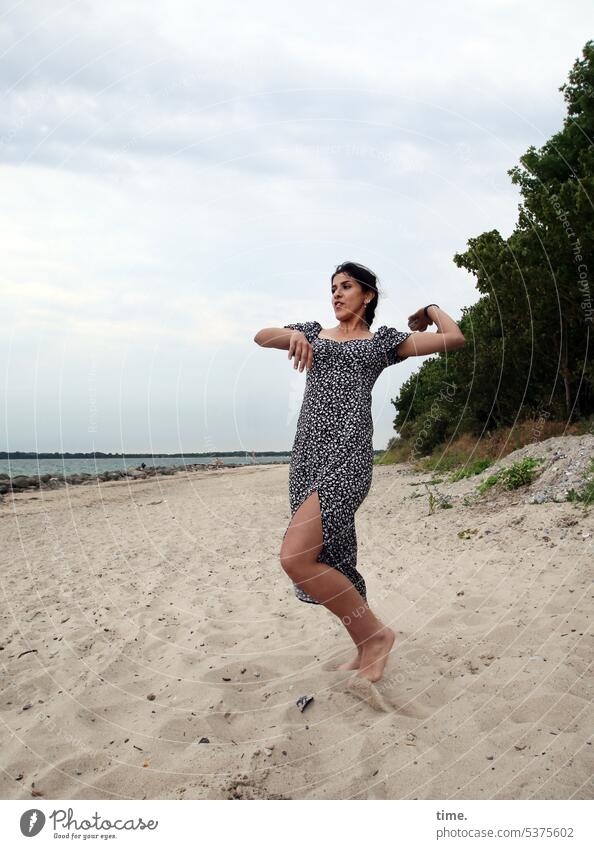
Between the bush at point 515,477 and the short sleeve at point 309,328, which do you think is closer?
the short sleeve at point 309,328

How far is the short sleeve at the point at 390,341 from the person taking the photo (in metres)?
3.74

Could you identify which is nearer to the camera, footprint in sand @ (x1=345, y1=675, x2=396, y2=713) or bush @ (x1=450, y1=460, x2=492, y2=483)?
footprint in sand @ (x1=345, y1=675, x2=396, y2=713)

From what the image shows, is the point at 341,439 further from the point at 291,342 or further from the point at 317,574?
the point at 317,574

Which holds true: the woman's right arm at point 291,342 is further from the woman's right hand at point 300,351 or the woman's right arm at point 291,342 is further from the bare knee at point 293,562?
the bare knee at point 293,562

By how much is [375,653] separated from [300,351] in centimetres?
191

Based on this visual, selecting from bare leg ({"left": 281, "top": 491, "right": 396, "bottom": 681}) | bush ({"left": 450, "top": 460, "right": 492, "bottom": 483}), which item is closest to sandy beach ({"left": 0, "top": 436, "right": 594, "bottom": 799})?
bare leg ({"left": 281, "top": 491, "right": 396, "bottom": 681})

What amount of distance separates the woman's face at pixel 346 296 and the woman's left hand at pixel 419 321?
346mm

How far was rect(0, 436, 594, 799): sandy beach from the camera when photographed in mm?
2758

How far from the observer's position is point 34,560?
9.03 meters

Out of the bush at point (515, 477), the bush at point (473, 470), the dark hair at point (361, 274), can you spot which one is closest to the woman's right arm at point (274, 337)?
the dark hair at point (361, 274)

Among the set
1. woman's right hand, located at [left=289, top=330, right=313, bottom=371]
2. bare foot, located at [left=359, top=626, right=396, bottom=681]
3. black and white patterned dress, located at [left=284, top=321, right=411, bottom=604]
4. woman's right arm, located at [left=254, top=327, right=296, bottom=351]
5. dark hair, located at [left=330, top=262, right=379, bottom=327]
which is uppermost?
dark hair, located at [left=330, top=262, right=379, bottom=327]

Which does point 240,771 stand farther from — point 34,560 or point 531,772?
point 34,560

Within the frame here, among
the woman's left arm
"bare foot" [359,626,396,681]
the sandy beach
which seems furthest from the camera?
"bare foot" [359,626,396,681]

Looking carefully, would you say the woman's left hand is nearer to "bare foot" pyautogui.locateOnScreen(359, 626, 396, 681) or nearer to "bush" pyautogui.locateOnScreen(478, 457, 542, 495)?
"bare foot" pyautogui.locateOnScreen(359, 626, 396, 681)
